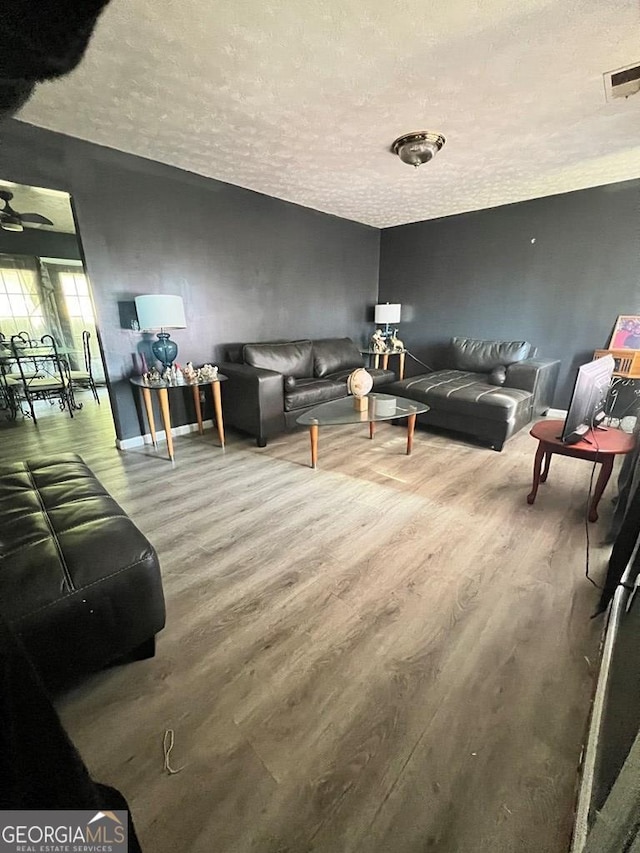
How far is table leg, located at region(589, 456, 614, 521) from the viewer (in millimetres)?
1760

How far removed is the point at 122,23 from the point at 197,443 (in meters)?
2.56

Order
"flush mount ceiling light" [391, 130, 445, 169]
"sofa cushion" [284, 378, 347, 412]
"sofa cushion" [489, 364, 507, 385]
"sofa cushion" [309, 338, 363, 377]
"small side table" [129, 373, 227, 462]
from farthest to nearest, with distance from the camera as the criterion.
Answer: "sofa cushion" [309, 338, 363, 377]
"sofa cushion" [489, 364, 507, 385]
"sofa cushion" [284, 378, 347, 412]
"small side table" [129, 373, 227, 462]
"flush mount ceiling light" [391, 130, 445, 169]

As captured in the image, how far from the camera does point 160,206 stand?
2.96m

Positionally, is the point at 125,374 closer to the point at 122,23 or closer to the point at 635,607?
the point at 122,23

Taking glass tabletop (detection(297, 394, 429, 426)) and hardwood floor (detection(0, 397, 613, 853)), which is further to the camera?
glass tabletop (detection(297, 394, 429, 426))

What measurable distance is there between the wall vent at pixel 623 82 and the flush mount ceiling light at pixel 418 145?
35.4 inches

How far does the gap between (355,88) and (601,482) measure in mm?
2488

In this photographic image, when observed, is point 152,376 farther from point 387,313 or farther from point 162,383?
point 387,313

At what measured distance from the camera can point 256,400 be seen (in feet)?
9.71

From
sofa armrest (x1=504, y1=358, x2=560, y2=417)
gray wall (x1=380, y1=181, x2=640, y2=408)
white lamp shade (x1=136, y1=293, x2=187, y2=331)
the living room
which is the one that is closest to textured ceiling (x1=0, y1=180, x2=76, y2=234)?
the living room

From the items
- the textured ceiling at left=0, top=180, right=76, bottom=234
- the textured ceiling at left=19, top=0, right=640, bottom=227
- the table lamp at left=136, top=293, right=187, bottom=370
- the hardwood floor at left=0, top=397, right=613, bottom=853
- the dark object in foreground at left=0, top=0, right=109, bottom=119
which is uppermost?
the textured ceiling at left=19, top=0, right=640, bottom=227

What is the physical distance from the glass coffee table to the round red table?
0.91 m

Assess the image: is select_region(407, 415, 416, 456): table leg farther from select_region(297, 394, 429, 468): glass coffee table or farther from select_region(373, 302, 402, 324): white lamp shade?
select_region(373, 302, 402, 324): white lamp shade

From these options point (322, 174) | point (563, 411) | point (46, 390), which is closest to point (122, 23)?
point (322, 174)
